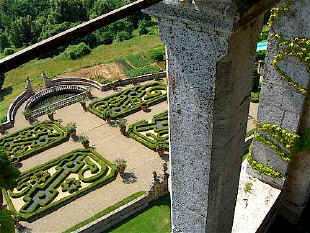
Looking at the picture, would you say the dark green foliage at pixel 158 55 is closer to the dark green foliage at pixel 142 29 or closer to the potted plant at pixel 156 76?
the potted plant at pixel 156 76

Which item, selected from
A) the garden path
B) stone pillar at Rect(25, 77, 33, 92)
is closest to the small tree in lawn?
the garden path

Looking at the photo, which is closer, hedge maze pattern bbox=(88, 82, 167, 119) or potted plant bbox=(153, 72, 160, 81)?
hedge maze pattern bbox=(88, 82, 167, 119)

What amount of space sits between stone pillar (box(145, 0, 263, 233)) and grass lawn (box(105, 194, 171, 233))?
7574 millimetres

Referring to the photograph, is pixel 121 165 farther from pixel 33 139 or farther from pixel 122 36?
pixel 122 36

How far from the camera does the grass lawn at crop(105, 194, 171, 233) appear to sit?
531 inches

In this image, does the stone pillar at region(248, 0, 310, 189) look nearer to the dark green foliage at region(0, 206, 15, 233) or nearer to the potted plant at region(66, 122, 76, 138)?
the dark green foliage at region(0, 206, 15, 233)

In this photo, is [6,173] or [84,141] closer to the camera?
[6,173]

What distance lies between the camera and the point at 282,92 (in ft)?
31.5

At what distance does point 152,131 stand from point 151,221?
687cm

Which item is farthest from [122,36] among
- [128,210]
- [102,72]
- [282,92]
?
[282,92]

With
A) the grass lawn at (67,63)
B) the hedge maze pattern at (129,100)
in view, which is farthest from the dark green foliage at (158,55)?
the hedge maze pattern at (129,100)

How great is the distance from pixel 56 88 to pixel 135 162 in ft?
38.6

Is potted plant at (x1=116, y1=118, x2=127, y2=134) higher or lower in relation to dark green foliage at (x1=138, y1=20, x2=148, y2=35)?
lower

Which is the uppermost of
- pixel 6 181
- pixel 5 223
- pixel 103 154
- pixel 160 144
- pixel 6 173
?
pixel 6 173
